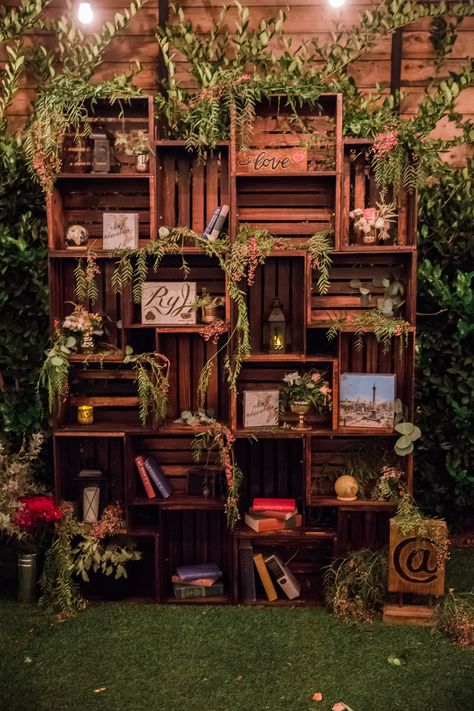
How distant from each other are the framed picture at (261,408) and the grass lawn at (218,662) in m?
1.08

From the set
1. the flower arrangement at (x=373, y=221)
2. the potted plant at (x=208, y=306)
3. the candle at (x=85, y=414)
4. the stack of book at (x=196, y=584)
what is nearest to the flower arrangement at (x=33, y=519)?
the candle at (x=85, y=414)

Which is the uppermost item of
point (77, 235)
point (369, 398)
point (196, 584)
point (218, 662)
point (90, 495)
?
point (77, 235)

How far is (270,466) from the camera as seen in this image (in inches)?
174

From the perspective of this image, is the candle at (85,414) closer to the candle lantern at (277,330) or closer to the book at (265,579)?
the candle lantern at (277,330)

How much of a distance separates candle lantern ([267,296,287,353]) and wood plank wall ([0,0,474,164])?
1.88 m

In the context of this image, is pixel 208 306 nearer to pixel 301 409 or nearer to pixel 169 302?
pixel 169 302

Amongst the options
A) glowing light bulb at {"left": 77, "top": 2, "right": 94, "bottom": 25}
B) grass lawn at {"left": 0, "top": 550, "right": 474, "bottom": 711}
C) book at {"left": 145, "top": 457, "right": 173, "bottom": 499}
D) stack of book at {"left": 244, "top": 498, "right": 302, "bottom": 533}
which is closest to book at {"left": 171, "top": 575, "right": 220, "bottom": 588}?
grass lawn at {"left": 0, "top": 550, "right": 474, "bottom": 711}

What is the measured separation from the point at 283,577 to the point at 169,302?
1.79m

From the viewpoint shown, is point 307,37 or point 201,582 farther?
point 307,37

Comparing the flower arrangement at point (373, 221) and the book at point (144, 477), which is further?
the book at point (144, 477)

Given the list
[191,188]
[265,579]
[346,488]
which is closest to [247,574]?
[265,579]

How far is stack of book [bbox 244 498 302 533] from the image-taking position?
409 cm

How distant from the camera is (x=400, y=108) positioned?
4.81 m

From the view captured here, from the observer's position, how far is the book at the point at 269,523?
4.07 metres
